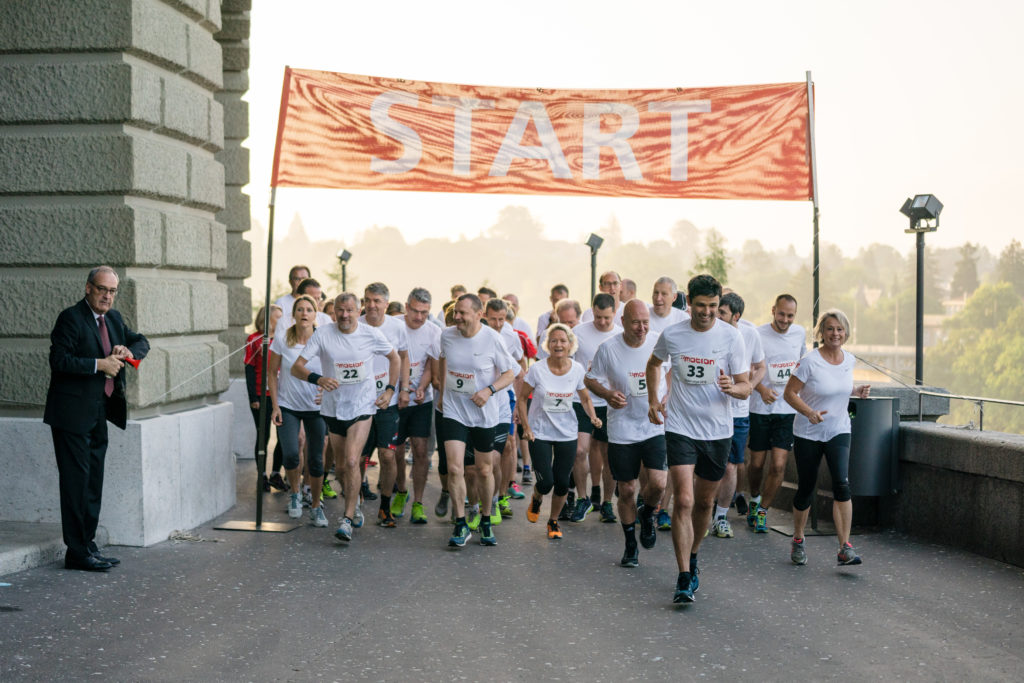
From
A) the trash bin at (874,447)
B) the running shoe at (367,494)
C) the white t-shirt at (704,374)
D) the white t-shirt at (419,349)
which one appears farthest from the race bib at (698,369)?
the running shoe at (367,494)

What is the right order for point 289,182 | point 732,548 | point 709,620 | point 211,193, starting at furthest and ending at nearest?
point 289,182
point 211,193
point 732,548
point 709,620

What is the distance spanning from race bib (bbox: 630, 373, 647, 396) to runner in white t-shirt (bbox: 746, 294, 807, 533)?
4.81 feet

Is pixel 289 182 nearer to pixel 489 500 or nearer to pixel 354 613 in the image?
pixel 489 500

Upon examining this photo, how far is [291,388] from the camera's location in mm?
10539

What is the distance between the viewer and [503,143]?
1209 cm

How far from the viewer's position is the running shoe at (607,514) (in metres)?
10.5

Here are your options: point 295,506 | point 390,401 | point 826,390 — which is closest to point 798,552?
point 826,390

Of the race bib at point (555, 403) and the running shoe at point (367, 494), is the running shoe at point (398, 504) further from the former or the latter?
the race bib at point (555, 403)

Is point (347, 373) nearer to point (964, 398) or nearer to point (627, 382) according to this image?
point (627, 382)

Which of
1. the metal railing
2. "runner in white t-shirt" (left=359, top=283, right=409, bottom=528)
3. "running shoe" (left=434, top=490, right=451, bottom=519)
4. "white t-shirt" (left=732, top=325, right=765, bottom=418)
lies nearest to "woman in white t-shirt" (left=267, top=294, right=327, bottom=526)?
"runner in white t-shirt" (left=359, top=283, right=409, bottom=528)

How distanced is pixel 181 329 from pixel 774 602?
5.13 m

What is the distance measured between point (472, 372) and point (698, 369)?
238cm

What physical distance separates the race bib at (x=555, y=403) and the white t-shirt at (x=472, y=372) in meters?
0.45

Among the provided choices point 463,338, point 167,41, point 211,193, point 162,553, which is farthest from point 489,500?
point 167,41
